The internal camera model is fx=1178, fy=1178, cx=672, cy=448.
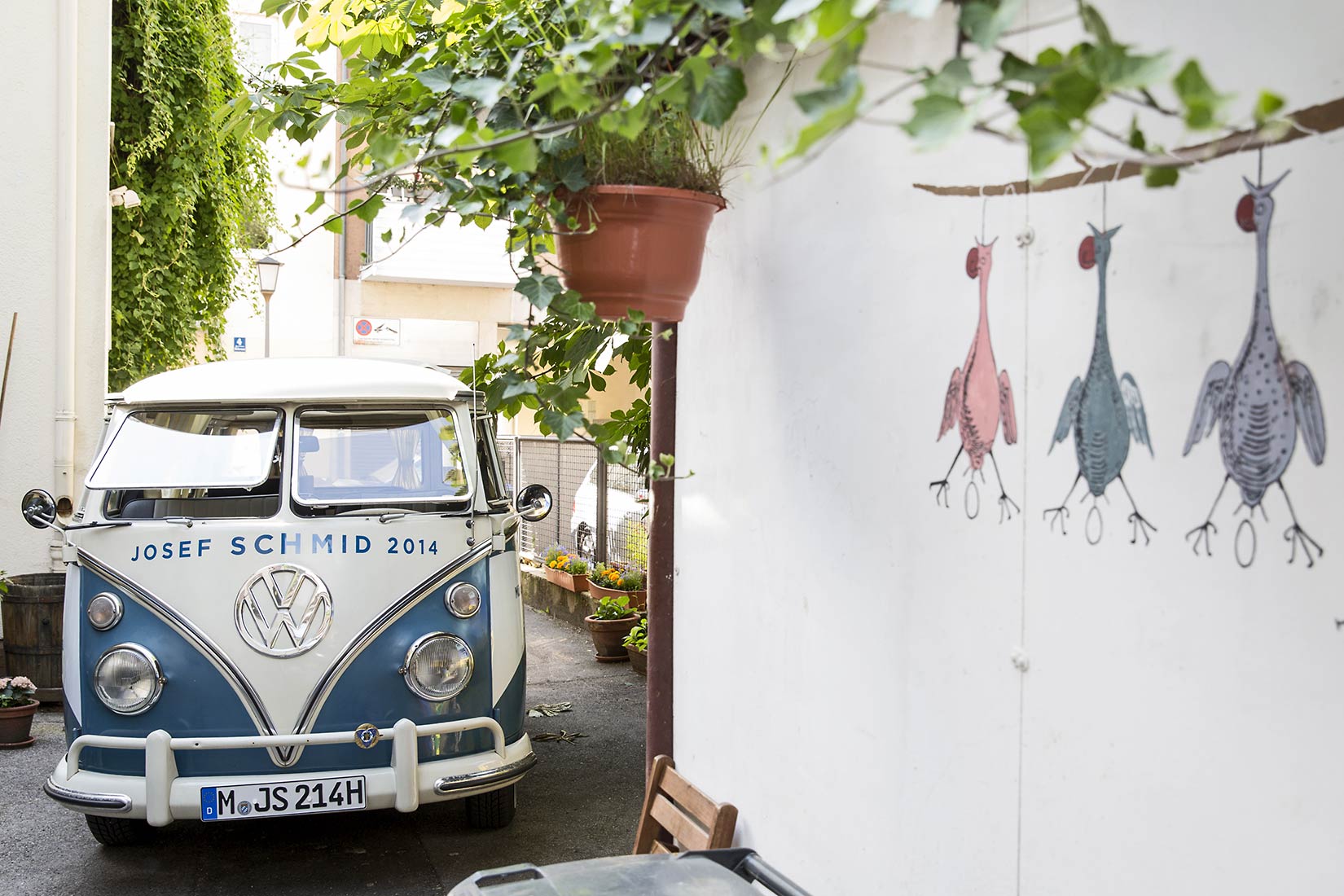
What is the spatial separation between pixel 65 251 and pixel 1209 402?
9011 mm

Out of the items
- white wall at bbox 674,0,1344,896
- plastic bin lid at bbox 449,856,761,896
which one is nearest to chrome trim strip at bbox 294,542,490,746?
white wall at bbox 674,0,1344,896

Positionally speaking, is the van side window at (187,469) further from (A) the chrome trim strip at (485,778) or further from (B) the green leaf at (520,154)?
(B) the green leaf at (520,154)

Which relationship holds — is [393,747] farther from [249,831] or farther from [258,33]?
[258,33]

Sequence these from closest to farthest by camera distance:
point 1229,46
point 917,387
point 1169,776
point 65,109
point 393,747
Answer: point 1229,46, point 1169,776, point 917,387, point 393,747, point 65,109

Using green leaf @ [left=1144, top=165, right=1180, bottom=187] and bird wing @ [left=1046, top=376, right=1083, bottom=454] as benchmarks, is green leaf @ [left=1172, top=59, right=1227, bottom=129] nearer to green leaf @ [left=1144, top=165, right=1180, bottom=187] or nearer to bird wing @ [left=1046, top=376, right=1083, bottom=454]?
green leaf @ [left=1144, top=165, right=1180, bottom=187]

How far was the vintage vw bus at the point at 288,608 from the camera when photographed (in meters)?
4.69

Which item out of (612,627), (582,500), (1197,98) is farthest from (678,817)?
(582,500)

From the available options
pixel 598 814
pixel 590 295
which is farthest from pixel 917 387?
pixel 598 814

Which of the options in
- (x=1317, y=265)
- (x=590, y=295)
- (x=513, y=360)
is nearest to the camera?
(x=1317, y=265)

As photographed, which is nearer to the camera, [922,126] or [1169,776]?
[922,126]

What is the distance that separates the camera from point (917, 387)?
248 centimetres

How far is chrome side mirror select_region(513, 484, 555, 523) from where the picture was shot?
5.70m

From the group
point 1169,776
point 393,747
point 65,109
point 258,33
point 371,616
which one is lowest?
point 393,747

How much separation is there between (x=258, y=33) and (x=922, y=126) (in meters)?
21.7
